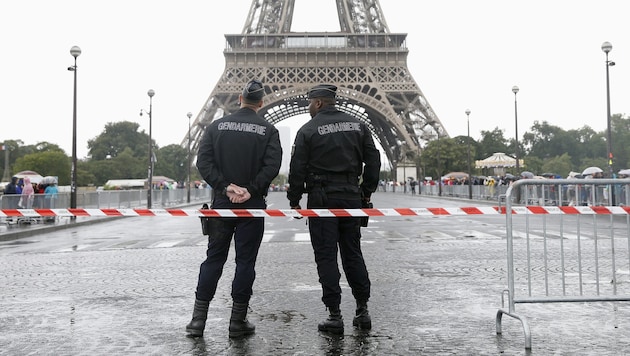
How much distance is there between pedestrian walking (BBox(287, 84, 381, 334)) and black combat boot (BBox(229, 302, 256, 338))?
603 mm

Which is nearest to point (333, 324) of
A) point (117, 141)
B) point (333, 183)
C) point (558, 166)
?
point (333, 183)

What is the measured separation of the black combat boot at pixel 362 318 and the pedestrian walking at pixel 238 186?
31.8 inches

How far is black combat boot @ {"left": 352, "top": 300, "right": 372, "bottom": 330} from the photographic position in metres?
4.96

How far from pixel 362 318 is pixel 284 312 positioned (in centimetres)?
86

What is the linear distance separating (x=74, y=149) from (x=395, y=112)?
41.1m

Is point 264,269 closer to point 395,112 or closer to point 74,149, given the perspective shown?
point 74,149

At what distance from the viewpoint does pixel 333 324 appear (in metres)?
4.79

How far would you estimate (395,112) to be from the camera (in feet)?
198

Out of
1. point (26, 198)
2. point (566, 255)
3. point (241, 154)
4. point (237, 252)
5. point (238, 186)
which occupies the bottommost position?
point (566, 255)

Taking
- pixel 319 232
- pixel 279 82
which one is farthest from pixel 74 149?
pixel 279 82

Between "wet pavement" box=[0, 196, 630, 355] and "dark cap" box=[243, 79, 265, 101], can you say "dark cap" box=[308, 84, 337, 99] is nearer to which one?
"dark cap" box=[243, 79, 265, 101]

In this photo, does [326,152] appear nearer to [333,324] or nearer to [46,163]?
[333,324]

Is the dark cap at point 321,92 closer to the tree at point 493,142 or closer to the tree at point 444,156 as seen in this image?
the tree at point 444,156

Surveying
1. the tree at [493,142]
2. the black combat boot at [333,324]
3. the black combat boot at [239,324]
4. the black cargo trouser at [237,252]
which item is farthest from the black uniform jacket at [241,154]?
the tree at [493,142]
